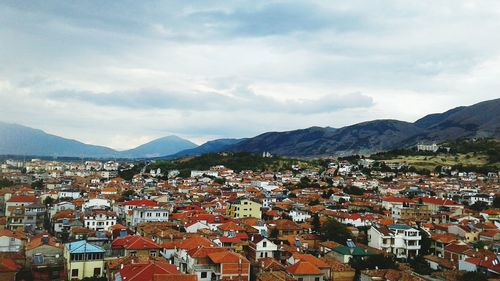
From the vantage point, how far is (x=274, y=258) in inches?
1141

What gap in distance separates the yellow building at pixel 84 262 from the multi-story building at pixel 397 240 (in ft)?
65.0

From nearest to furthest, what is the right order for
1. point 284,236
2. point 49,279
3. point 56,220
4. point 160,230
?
point 49,279 < point 160,230 < point 284,236 < point 56,220

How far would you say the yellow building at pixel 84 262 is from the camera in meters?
24.1

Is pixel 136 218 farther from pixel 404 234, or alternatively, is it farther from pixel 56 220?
pixel 404 234

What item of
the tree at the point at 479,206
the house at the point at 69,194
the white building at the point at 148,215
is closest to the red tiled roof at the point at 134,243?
the white building at the point at 148,215

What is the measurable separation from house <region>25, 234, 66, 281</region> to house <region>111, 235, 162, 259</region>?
3.12m

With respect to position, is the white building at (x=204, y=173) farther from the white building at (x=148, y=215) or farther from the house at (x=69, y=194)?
the white building at (x=148, y=215)

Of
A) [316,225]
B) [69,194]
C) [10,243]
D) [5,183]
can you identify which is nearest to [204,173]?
[5,183]

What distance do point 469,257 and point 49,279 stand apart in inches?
950

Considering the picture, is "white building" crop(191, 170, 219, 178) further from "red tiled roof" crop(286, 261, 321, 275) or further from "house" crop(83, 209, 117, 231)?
"red tiled roof" crop(286, 261, 321, 275)

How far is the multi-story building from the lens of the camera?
112 feet

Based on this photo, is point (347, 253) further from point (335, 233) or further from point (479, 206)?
point (479, 206)

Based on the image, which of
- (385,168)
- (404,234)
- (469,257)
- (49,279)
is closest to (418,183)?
(385,168)

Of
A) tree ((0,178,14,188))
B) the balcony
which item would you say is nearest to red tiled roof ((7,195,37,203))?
the balcony
